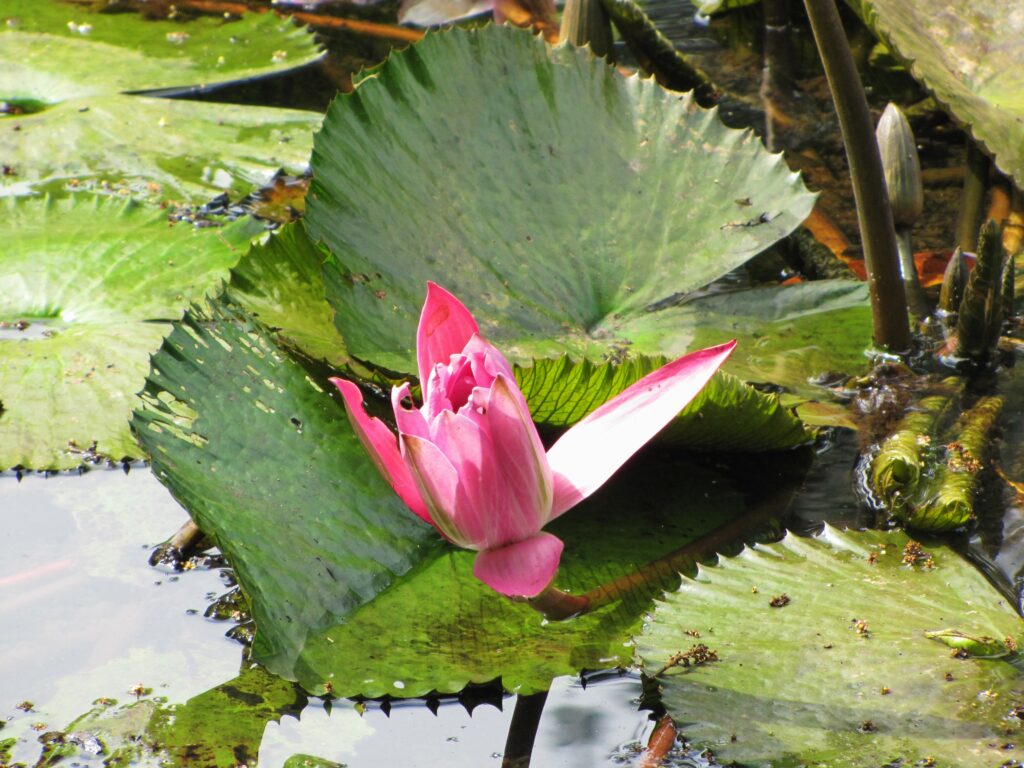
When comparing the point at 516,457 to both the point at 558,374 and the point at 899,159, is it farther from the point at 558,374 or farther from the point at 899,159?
the point at 899,159

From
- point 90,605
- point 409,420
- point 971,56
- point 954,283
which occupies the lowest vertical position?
point 90,605

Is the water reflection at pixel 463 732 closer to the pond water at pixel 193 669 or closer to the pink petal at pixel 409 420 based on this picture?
the pond water at pixel 193 669

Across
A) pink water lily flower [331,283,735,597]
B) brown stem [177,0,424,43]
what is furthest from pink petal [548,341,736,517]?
brown stem [177,0,424,43]

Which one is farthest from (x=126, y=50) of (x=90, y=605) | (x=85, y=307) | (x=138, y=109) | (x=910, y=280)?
(x=910, y=280)

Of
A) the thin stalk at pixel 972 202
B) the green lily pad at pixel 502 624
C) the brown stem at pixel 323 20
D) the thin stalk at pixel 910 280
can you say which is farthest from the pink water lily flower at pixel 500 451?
the brown stem at pixel 323 20

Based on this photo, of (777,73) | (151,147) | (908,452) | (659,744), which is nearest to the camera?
(659,744)

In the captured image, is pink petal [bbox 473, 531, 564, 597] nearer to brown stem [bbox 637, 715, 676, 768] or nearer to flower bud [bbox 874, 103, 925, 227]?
brown stem [bbox 637, 715, 676, 768]

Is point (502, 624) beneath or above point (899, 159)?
beneath

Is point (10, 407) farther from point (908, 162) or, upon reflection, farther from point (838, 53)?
point (908, 162)
